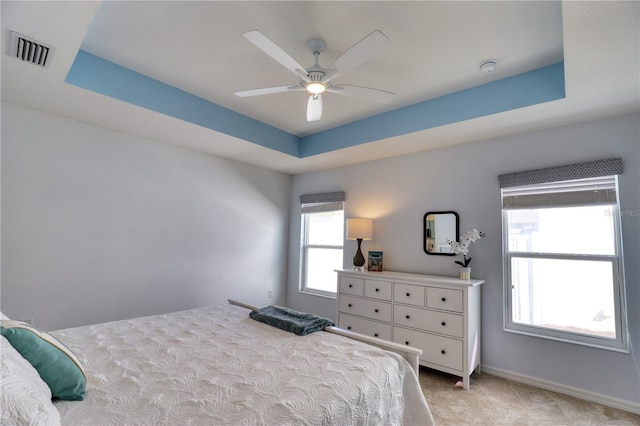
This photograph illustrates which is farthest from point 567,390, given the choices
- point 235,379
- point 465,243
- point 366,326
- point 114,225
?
point 114,225

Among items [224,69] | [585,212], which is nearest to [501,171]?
[585,212]

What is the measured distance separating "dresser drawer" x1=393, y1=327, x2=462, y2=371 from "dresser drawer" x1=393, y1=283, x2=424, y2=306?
273 millimetres

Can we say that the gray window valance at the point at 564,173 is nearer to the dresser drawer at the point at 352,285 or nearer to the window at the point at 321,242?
the dresser drawer at the point at 352,285

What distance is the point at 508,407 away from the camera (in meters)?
2.37

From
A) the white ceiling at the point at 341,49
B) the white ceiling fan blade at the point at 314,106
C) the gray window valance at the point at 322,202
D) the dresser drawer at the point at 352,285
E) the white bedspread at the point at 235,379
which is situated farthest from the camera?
the gray window valance at the point at 322,202

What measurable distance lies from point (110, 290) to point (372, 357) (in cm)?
272

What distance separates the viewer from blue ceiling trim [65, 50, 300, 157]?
7.58 ft

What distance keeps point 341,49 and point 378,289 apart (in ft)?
7.39

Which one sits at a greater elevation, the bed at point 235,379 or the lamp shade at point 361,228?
the lamp shade at point 361,228

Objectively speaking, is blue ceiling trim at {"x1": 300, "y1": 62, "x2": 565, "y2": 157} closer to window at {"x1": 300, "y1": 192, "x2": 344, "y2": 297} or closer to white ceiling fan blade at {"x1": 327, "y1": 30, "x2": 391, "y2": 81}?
window at {"x1": 300, "y1": 192, "x2": 344, "y2": 297}

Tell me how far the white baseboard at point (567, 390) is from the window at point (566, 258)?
0.38m

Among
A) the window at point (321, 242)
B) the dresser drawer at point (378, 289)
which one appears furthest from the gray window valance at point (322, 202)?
the dresser drawer at point (378, 289)

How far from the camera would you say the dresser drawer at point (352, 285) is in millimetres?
3398

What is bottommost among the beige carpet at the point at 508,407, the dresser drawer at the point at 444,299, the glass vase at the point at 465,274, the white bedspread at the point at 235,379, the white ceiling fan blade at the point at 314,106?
the beige carpet at the point at 508,407
